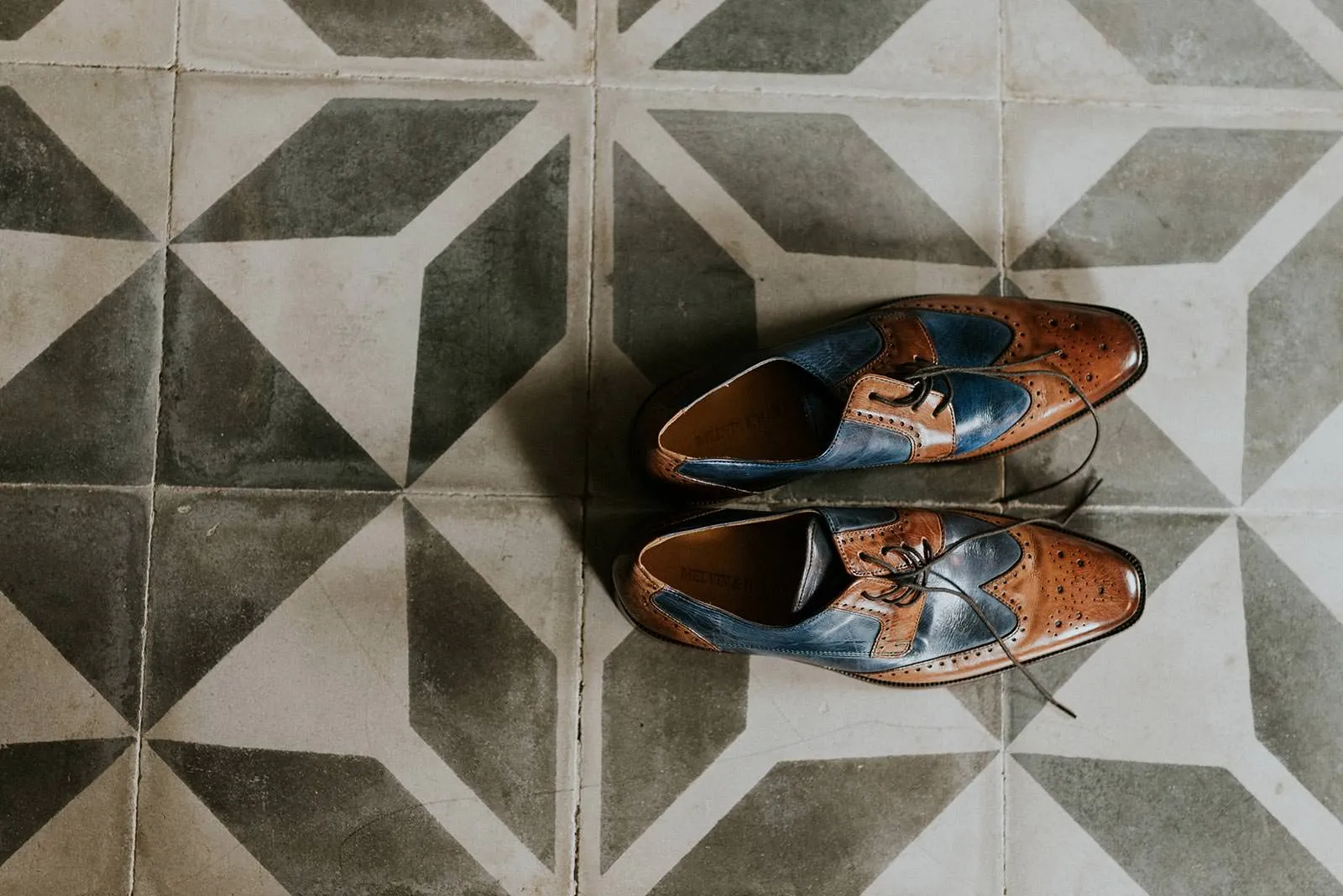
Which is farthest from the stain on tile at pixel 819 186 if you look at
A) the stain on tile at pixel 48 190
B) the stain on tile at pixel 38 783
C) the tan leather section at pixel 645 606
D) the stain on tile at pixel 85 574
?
the stain on tile at pixel 38 783

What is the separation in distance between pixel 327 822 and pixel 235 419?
0.46 m

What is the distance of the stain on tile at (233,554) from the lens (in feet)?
3.14

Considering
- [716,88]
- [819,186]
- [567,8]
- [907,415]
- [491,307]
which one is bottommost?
[907,415]

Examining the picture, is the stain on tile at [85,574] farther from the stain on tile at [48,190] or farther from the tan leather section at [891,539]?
the tan leather section at [891,539]

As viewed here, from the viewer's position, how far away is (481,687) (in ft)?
3.14

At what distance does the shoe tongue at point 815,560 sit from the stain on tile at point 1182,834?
0.42m

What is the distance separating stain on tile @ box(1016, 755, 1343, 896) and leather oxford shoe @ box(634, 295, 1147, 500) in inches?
16.3

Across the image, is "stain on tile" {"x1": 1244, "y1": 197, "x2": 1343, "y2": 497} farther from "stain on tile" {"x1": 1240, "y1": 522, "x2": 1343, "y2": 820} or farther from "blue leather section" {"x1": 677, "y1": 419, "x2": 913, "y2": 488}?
"blue leather section" {"x1": 677, "y1": 419, "x2": 913, "y2": 488}

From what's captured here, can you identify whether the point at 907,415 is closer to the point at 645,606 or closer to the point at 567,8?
the point at 645,606

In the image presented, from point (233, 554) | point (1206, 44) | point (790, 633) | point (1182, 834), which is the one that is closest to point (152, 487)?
point (233, 554)

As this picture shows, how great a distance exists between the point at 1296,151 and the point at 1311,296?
18 centimetres

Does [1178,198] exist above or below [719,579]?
above

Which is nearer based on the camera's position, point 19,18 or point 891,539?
point 891,539

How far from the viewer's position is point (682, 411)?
85cm
